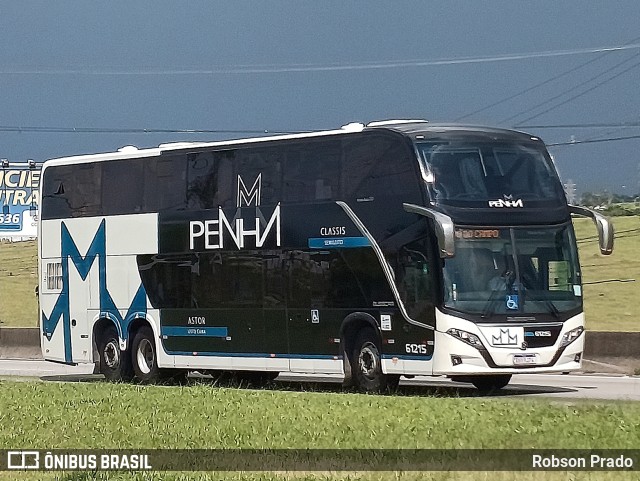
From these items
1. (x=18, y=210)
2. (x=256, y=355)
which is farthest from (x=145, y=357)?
(x=18, y=210)

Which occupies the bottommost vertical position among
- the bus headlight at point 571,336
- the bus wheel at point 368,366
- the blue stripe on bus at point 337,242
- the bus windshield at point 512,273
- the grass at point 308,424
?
the grass at point 308,424

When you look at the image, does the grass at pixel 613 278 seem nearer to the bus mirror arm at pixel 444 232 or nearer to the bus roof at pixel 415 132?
the bus roof at pixel 415 132

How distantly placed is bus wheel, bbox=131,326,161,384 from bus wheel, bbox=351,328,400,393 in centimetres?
561

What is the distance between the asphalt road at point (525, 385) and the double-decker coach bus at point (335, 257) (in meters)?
0.53

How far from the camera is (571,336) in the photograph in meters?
22.6

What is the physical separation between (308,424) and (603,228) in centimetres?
938

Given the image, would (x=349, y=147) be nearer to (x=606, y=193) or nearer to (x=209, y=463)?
(x=606, y=193)

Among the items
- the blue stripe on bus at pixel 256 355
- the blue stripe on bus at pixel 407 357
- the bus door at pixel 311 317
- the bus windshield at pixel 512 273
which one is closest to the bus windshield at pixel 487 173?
the bus windshield at pixel 512 273

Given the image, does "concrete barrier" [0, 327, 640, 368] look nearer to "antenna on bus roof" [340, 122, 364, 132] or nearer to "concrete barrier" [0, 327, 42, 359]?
"antenna on bus roof" [340, 122, 364, 132]

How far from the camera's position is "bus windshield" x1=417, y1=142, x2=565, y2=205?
22.5 m

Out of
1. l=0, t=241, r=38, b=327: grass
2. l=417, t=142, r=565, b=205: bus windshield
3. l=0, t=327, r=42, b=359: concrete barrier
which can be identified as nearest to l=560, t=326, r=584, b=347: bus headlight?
l=417, t=142, r=565, b=205: bus windshield

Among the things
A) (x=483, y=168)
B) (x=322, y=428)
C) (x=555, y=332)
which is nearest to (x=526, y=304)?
(x=555, y=332)

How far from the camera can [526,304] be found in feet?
73.2

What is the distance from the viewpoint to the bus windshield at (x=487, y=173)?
22453mm
